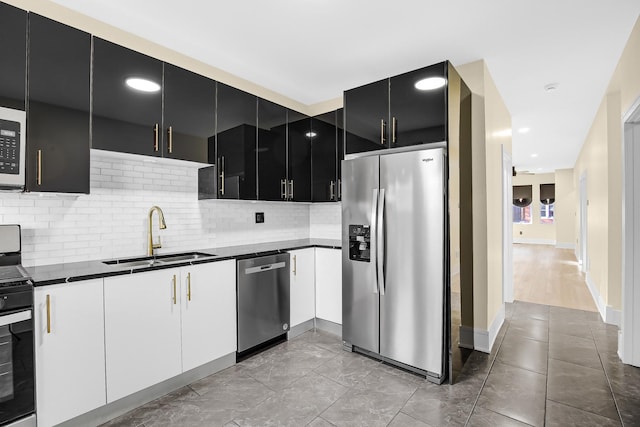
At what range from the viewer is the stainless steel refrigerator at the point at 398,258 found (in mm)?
2469

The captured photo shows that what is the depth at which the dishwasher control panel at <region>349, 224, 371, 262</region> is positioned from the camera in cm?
290

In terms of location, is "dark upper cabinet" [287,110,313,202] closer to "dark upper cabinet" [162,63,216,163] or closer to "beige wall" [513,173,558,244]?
"dark upper cabinet" [162,63,216,163]

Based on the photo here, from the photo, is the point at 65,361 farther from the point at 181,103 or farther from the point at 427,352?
the point at 427,352

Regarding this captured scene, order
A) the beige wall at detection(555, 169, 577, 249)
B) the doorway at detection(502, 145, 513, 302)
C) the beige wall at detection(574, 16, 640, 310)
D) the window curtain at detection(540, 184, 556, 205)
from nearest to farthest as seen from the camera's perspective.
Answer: the beige wall at detection(574, 16, 640, 310) < the doorway at detection(502, 145, 513, 302) < the beige wall at detection(555, 169, 577, 249) < the window curtain at detection(540, 184, 556, 205)

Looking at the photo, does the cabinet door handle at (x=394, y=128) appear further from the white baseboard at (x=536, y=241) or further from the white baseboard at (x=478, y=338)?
the white baseboard at (x=536, y=241)

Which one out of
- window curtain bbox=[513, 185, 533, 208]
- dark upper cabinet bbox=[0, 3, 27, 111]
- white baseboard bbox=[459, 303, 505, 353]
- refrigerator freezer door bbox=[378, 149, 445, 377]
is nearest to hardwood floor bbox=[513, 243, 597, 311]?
white baseboard bbox=[459, 303, 505, 353]

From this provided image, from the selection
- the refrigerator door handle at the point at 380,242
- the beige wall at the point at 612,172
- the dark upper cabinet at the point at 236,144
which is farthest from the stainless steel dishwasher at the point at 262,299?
the beige wall at the point at 612,172

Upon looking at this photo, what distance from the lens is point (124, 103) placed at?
2342 mm

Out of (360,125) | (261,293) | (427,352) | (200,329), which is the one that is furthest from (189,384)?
(360,125)

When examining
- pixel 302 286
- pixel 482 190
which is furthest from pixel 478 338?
pixel 302 286

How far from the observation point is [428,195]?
2502 millimetres

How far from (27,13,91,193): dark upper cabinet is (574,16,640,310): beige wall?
13.2 feet

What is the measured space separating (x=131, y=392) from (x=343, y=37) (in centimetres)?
308

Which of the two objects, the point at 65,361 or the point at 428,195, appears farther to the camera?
the point at 428,195
